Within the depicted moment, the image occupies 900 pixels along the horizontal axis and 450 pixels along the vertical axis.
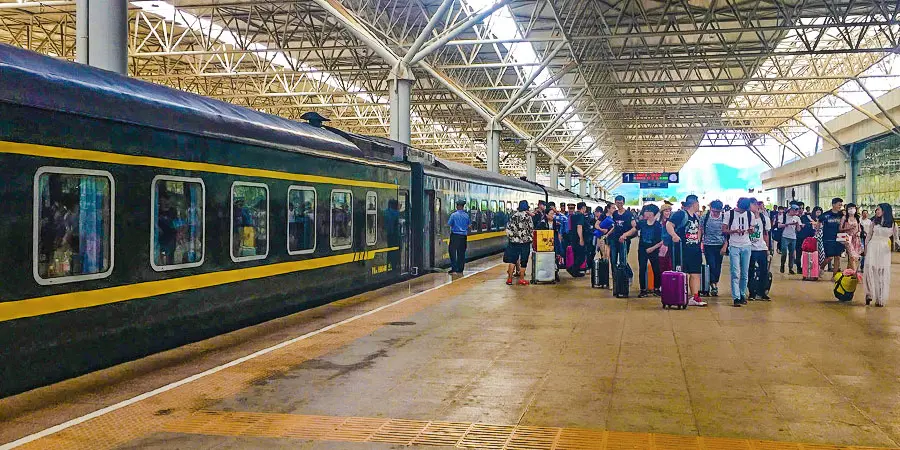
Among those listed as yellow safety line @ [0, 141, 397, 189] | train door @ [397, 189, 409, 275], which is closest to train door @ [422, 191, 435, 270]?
train door @ [397, 189, 409, 275]

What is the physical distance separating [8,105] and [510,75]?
37276 mm

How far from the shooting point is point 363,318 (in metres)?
11.5

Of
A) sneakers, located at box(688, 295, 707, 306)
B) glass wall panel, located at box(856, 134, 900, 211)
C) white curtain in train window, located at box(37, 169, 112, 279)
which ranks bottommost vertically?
sneakers, located at box(688, 295, 707, 306)

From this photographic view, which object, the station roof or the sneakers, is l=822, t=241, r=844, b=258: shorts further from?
the station roof

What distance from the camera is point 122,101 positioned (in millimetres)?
7590

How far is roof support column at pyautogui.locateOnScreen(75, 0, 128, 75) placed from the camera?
11.8 meters

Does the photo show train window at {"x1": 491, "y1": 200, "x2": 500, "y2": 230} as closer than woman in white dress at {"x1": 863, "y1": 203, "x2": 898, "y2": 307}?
No

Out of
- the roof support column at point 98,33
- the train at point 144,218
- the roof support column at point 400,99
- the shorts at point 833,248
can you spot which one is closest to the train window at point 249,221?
the train at point 144,218

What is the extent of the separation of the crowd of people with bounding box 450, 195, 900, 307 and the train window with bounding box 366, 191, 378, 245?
10.7 feet

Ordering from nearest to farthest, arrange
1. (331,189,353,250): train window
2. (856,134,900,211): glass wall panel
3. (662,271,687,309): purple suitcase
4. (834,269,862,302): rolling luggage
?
(331,189,353,250): train window
(662,271,687,309): purple suitcase
(834,269,862,302): rolling luggage
(856,134,900,211): glass wall panel

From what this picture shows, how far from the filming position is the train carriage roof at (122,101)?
6457 millimetres

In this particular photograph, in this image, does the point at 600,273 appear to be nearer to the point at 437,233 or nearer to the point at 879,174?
the point at 437,233

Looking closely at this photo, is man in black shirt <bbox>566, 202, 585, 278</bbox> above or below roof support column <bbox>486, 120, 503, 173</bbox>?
below

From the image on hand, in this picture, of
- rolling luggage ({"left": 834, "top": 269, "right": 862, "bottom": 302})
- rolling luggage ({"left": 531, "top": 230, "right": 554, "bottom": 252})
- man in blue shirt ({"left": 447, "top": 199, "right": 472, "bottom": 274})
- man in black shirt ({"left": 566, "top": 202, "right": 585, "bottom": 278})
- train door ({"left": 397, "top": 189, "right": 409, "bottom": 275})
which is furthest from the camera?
man in blue shirt ({"left": 447, "top": 199, "right": 472, "bottom": 274})
